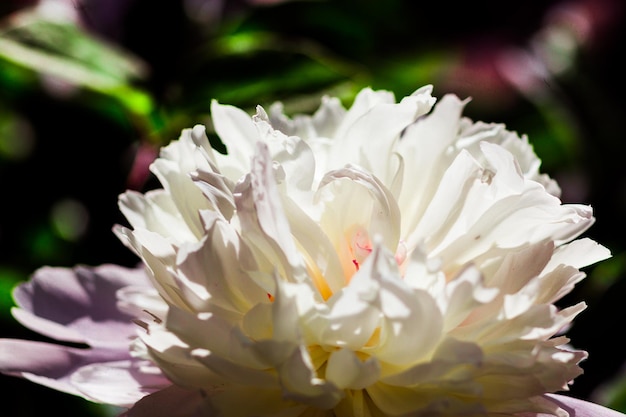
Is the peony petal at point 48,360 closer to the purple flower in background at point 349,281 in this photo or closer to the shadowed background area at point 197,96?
the purple flower in background at point 349,281

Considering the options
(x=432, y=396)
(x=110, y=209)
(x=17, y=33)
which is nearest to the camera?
(x=432, y=396)

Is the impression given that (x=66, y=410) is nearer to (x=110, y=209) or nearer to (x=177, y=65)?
(x=110, y=209)

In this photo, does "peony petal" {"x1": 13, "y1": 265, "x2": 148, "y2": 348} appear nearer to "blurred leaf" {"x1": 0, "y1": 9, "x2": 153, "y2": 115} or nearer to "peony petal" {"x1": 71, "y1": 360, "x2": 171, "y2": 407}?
"peony petal" {"x1": 71, "y1": 360, "x2": 171, "y2": 407}

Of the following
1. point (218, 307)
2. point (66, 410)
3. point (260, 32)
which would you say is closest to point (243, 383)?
point (218, 307)

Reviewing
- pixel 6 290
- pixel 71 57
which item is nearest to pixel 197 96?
pixel 71 57

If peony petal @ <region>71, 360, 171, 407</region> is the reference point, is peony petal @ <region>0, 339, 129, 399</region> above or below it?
above

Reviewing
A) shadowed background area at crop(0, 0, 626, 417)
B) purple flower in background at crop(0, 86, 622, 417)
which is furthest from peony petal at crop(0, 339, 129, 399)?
shadowed background area at crop(0, 0, 626, 417)
